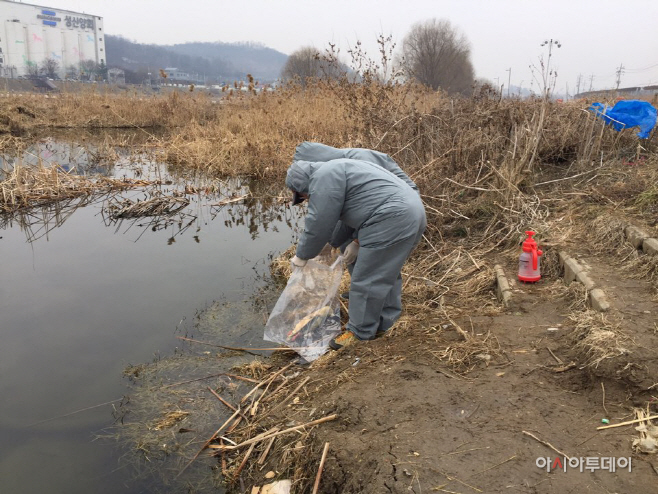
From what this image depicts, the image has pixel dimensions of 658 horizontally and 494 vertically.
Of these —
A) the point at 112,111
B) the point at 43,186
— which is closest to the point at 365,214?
the point at 43,186

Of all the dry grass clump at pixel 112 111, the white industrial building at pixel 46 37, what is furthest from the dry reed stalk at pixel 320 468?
the white industrial building at pixel 46 37

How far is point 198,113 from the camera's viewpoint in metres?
17.1

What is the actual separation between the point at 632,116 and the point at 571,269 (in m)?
3.97

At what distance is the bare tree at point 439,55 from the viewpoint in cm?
4212

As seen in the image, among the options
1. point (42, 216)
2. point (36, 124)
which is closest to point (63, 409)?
point (42, 216)

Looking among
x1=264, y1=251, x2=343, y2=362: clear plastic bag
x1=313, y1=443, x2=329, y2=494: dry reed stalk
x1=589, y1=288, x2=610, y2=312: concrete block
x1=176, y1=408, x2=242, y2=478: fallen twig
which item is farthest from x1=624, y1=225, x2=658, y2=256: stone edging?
x1=176, y1=408, x2=242, y2=478: fallen twig

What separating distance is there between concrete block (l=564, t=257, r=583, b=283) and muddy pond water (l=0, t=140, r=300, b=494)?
262 centimetres

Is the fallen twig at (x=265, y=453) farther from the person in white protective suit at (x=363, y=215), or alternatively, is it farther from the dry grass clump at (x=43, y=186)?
the dry grass clump at (x=43, y=186)

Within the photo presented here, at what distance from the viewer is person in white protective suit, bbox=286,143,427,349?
322 centimetres

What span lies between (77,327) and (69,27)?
11673 centimetres

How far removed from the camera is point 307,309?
12.6 ft

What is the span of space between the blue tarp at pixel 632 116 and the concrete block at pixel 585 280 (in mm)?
3913

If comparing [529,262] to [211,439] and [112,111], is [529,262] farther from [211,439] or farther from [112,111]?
[112,111]

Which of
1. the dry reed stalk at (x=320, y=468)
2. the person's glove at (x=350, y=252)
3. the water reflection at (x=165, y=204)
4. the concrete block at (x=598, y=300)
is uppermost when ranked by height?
the person's glove at (x=350, y=252)
